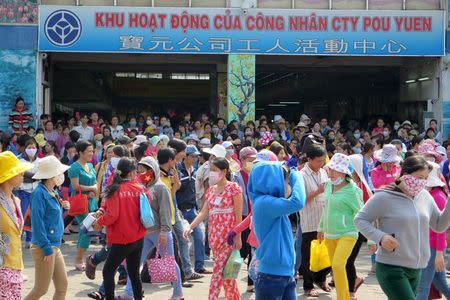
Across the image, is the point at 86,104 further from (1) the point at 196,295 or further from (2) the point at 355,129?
(1) the point at 196,295

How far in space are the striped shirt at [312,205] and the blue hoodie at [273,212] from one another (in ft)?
9.80

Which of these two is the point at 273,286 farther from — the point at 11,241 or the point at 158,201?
the point at 158,201

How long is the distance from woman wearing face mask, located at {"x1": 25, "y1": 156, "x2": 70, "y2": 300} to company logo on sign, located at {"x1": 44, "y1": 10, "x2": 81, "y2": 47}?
13.3 meters

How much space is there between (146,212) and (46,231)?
98cm

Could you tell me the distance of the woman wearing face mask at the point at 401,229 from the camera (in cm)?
604

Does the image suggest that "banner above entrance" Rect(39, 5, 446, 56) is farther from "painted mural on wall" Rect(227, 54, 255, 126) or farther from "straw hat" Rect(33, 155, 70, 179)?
"straw hat" Rect(33, 155, 70, 179)

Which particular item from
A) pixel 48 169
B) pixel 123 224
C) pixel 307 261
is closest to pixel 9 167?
pixel 48 169

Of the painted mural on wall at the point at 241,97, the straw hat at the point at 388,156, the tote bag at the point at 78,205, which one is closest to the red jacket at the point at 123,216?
the tote bag at the point at 78,205

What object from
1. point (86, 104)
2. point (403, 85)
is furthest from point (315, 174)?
point (86, 104)

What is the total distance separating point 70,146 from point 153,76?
20.3m

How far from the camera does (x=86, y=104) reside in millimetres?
31672

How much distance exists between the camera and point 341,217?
809cm

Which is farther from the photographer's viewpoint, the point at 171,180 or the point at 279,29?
the point at 279,29

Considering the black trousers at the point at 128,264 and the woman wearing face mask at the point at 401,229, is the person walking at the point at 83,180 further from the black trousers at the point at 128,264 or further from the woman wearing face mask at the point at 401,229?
the woman wearing face mask at the point at 401,229
